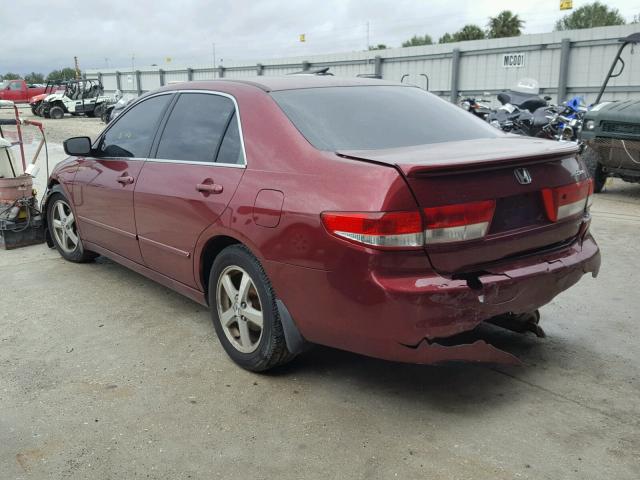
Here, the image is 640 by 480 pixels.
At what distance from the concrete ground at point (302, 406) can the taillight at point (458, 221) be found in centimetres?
89

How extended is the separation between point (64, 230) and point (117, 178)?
5.08 ft

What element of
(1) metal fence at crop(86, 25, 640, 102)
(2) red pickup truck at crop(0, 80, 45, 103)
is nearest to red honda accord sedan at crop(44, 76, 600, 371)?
(1) metal fence at crop(86, 25, 640, 102)

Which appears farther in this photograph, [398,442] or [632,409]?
[632,409]

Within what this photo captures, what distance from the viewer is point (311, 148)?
123 inches

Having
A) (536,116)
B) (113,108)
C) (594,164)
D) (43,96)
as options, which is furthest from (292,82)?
(43,96)

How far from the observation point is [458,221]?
279cm

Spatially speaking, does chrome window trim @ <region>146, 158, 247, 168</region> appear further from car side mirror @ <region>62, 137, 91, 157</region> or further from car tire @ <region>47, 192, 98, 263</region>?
car tire @ <region>47, 192, 98, 263</region>

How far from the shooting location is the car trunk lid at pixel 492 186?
2.76 metres

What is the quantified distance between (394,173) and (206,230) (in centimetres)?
133

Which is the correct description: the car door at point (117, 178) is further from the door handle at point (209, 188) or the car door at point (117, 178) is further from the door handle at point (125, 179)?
the door handle at point (209, 188)

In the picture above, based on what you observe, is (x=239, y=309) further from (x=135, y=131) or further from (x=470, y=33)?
(x=470, y=33)

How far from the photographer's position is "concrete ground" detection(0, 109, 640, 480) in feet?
8.70

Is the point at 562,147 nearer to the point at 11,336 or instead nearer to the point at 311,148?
the point at 311,148

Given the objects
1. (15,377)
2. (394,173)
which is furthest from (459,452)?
(15,377)
